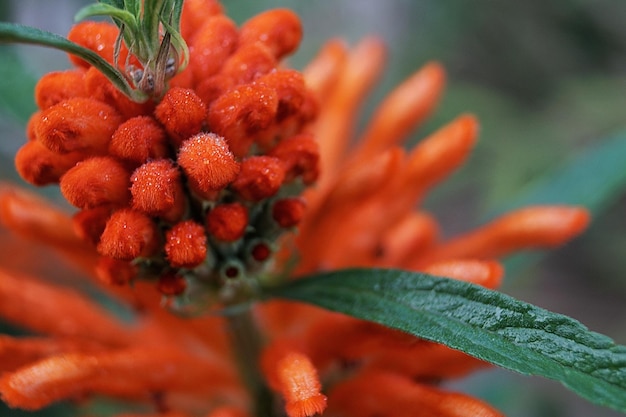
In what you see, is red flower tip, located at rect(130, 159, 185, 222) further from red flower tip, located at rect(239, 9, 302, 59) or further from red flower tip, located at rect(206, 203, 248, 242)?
red flower tip, located at rect(239, 9, 302, 59)

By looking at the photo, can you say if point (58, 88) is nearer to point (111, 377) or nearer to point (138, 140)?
point (138, 140)

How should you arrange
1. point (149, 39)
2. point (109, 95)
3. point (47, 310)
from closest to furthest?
point (149, 39), point (109, 95), point (47, 310)

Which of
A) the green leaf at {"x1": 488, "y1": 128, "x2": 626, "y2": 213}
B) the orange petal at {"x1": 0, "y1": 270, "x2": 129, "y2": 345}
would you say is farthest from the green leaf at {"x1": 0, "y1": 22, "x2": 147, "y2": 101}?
the green leaf at {"x1": 488, "y1": 128, "x2": 626, "y2": 213}

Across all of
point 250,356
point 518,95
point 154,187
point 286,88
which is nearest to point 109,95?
point 154,187

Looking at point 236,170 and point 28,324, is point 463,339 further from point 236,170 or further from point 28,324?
point 28,324

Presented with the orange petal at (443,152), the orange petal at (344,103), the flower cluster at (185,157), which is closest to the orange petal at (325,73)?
the orange petal at (344,103)

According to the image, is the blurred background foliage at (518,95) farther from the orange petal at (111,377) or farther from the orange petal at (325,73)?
the orange petal at (111,377)
